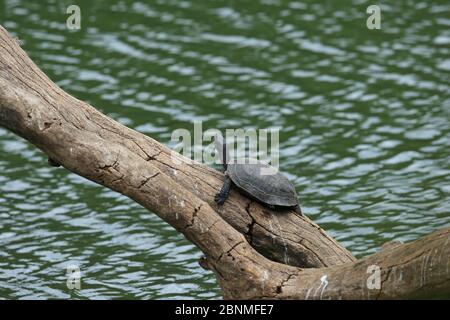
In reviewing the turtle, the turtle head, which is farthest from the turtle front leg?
the turtle head

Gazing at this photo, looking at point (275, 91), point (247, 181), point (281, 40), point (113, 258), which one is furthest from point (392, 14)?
point (247, 181)

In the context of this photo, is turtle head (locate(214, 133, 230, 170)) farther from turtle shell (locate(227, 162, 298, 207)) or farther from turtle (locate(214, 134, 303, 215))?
turtle shell (locate(227, 162, 298, 207))

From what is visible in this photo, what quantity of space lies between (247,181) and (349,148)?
5482 millimetres

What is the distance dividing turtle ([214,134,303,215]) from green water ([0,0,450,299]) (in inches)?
88.8

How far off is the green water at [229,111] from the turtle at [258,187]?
2256 mm

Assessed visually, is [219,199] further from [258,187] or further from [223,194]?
[258,187]

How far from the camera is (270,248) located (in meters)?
10.4

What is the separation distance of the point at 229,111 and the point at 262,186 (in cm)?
652

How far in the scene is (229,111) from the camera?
55.2ft

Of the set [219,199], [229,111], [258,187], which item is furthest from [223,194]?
[229,111]

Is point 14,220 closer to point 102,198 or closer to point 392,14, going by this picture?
point 102,198

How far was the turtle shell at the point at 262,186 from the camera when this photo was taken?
10336mm

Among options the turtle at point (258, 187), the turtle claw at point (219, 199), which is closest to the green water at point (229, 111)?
the turtle at point (258, 187)

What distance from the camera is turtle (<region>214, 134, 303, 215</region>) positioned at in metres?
10.3
